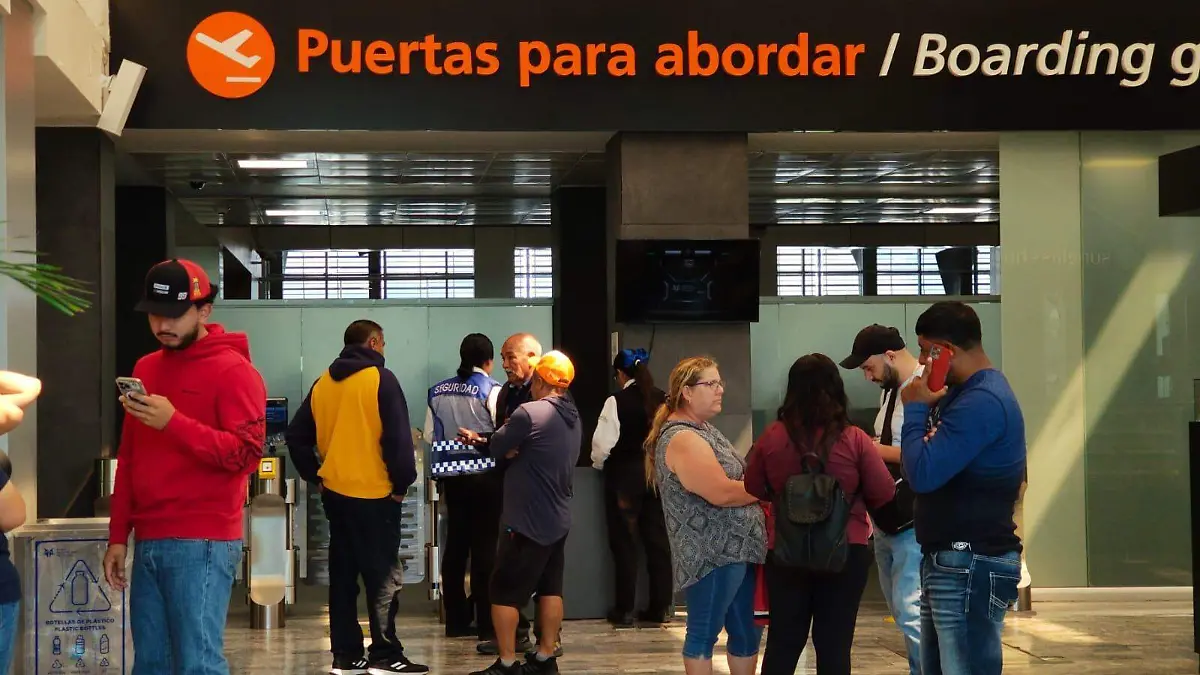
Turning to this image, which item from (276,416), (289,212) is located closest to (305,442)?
(276,416)

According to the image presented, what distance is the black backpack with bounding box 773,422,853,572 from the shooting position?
14.6 feet

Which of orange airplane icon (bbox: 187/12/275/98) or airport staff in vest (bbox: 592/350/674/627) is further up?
orange airplane icon (bbox: 187/12/275/98)

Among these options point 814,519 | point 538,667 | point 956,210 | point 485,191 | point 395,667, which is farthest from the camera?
point 956,210

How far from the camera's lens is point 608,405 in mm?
8180

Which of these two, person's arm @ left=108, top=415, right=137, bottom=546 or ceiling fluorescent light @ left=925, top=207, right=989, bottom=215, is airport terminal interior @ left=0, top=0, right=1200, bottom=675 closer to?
person's arm @ left=108, top=415, right=137, bottom=546

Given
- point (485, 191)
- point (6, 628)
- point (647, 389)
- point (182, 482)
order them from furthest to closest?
1. point (485, 191)
2. point (647, 389)
3. point (182, 482)
4. point (6, 628)

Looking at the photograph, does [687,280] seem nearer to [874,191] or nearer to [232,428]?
[874,191]

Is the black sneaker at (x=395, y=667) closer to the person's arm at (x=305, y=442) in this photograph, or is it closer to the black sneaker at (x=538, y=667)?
the black sneaker at (x=538, y=667)

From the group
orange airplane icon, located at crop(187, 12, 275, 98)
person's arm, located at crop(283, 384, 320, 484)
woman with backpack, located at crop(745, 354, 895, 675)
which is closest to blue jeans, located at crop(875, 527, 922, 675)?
woman with backpack, located at crop(745, 354, 895, 675)

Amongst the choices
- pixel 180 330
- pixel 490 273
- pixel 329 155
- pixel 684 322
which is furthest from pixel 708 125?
pixel 490 273

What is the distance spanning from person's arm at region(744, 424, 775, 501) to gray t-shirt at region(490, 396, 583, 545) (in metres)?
1.75

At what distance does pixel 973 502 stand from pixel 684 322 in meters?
4.89

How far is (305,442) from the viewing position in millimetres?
6484

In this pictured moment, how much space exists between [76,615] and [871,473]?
298cm
